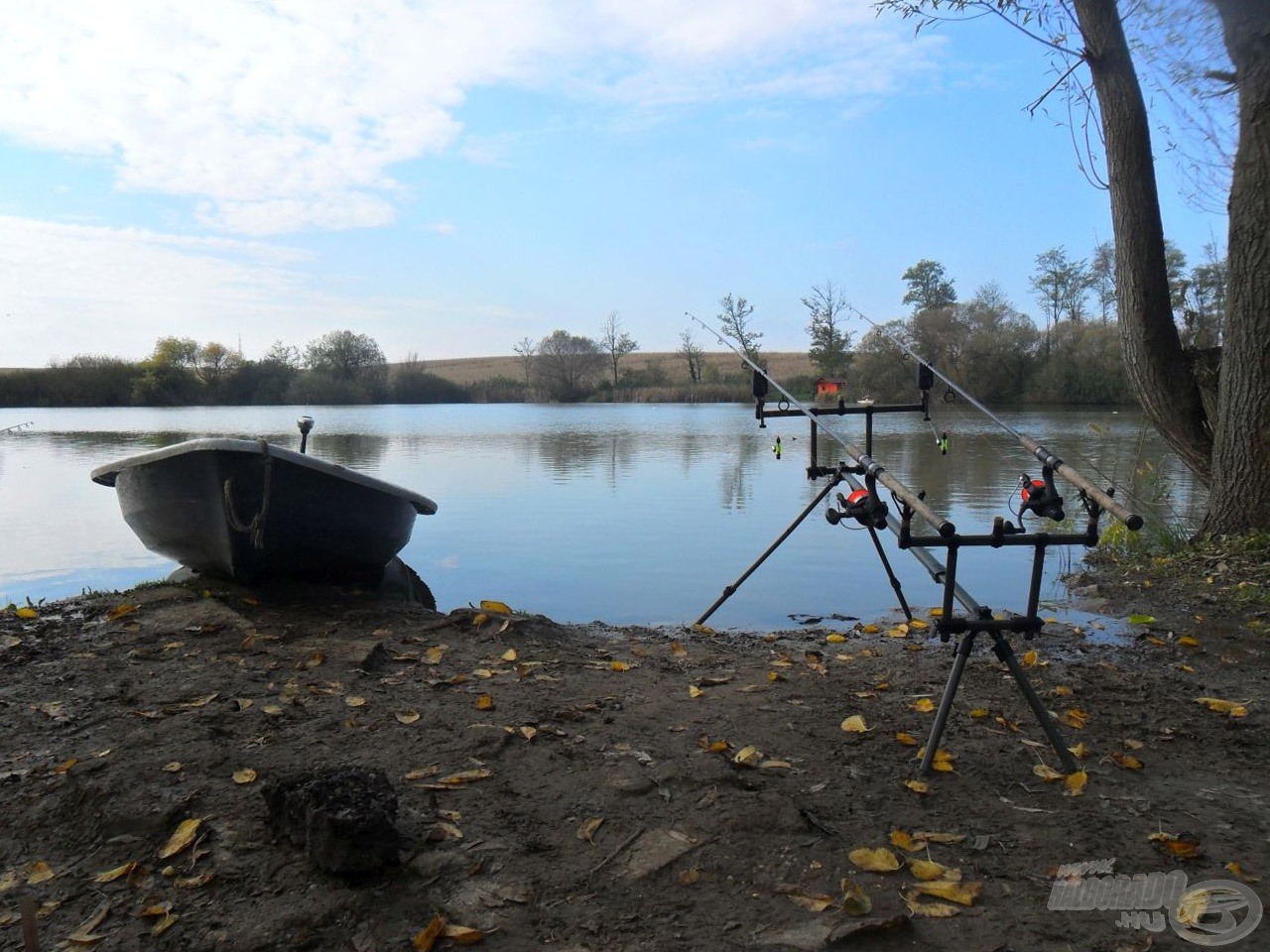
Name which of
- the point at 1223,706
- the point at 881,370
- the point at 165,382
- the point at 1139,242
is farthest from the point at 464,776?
the point at 165,382

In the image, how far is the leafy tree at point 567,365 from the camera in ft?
172

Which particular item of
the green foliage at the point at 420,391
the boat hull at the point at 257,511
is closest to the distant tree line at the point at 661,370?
the green foliage at the point at 420,391

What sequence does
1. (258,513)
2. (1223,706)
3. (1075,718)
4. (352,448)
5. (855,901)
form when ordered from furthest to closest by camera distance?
1. (352,448)
2. (258,513)
3. (1223,706)
4. (1075,718)
5. (855,901)

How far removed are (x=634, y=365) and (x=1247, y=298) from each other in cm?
6129

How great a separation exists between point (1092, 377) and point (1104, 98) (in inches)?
1167

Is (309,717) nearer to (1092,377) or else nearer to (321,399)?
(1092,377)

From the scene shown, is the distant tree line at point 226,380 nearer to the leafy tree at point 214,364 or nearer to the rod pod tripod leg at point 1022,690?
the leafy tree at point 214,364

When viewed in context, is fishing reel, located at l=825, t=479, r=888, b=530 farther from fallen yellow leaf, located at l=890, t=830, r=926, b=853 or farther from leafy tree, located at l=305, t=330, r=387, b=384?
leafy tree, located at l=305, t=330, r=387, b=384

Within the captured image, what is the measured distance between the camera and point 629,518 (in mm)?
11773

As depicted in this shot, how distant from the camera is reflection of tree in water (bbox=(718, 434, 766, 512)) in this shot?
42.9ft

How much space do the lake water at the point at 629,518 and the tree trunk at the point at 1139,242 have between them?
3.51ft

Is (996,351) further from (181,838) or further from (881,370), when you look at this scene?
(181,838)

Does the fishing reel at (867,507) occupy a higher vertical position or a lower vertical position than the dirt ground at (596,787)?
higher

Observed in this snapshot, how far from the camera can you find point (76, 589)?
321 inches
